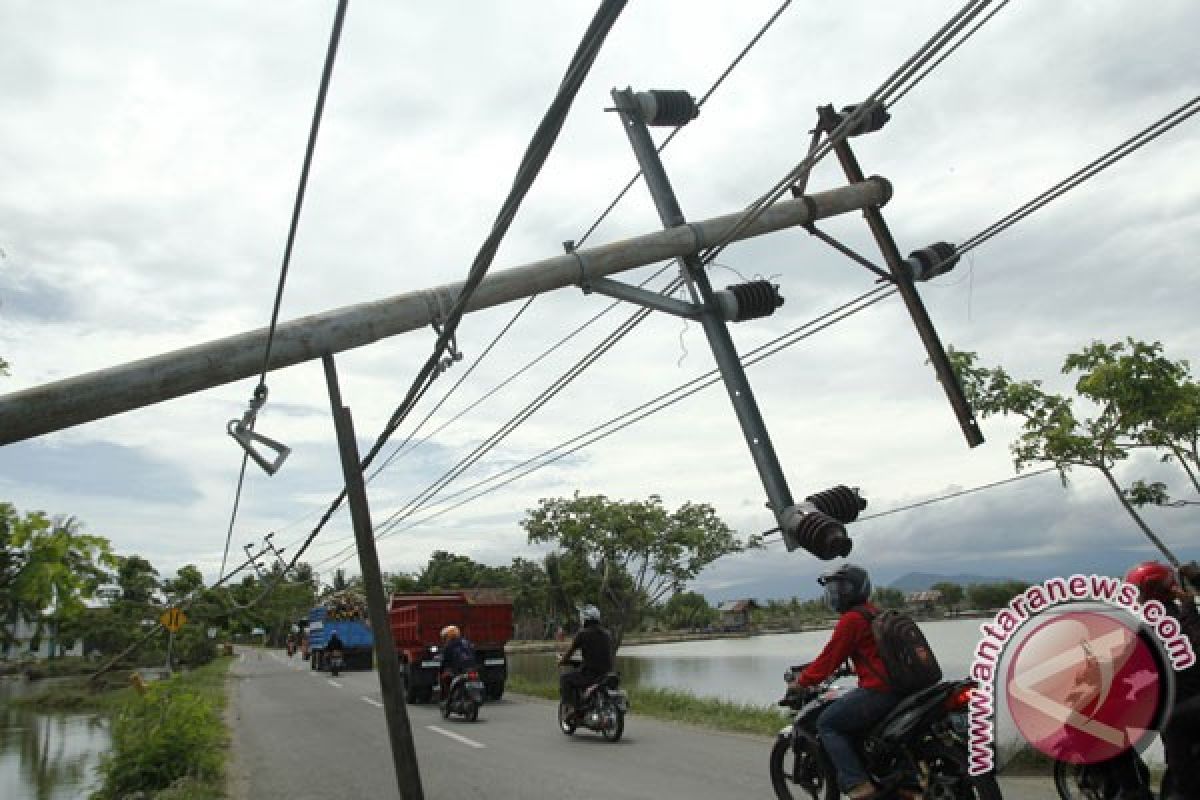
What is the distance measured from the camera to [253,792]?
9383mm

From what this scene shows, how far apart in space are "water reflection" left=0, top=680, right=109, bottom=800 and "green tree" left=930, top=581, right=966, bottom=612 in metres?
46.0

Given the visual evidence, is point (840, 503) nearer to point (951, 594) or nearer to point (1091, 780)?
point (1091, 780)

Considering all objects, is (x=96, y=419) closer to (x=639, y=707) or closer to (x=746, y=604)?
(x=639, y=707)

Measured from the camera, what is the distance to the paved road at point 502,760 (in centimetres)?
848

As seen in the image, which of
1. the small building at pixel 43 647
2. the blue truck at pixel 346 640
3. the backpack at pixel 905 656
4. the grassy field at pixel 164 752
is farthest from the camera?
the small building at pixel 43 647

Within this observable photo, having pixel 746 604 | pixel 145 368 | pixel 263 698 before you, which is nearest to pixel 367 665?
pixel 263 698

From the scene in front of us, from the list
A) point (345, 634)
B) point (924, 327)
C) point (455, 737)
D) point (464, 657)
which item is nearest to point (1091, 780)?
point (924, 327)

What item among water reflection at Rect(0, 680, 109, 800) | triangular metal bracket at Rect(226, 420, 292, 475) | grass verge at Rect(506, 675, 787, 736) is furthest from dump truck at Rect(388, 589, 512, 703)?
triangular metal bracket at Rect(226, 420, 292, 475)

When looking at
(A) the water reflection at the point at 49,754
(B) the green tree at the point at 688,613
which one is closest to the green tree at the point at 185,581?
(A) the water reflection at the point at 49,754

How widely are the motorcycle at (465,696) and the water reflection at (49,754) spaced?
5208 millimetres

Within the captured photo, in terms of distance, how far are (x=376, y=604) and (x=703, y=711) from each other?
33.0 feet

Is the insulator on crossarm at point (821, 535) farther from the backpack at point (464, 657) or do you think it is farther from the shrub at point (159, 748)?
the backpack at point (464, 657)

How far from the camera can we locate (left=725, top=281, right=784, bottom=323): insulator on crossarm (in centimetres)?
776

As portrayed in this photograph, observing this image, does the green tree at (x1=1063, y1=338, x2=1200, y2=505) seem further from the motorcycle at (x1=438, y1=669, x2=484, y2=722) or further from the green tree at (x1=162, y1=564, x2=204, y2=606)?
the green tree at (x1=162, y1=564, x2=204, y2=606)
